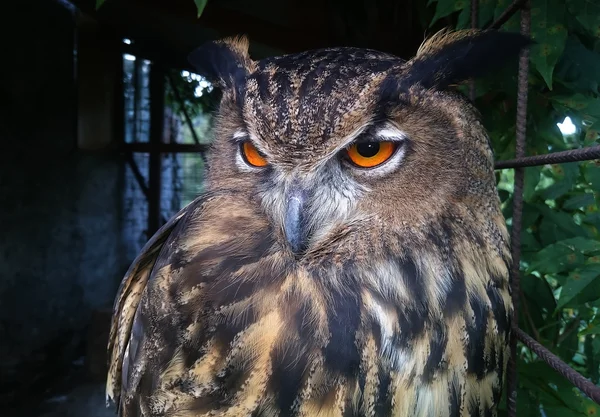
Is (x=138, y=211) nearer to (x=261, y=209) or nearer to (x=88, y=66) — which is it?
(x=88, y=66)

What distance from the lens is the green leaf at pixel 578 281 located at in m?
0.86

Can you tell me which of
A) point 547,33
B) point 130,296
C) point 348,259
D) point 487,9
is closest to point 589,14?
point 547,33

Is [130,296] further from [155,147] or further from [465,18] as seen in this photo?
[155,147]

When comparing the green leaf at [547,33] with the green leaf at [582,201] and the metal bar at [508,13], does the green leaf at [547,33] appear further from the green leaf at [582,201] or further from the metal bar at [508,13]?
the green leaf at [582,201]

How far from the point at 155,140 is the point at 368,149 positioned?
372cm

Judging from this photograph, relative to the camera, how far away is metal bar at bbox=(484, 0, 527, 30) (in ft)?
3.04

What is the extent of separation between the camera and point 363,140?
0.77m

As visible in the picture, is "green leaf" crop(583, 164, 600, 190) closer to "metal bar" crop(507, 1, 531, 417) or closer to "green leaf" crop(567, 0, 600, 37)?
"metal bar" crop(507, 1, 531, 417)

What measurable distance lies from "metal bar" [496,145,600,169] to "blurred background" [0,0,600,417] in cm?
15

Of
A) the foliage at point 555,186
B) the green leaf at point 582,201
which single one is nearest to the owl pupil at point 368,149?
the foliage at point 555,186

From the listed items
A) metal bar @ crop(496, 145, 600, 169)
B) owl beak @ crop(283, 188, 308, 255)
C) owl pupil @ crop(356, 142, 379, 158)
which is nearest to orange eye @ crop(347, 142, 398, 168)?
owl pupil @ crop(356, 142, 379, 158)

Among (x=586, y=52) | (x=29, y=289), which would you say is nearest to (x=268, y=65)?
(x=586, y=52)

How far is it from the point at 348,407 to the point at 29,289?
3200mm

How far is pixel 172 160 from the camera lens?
444 centimetres
